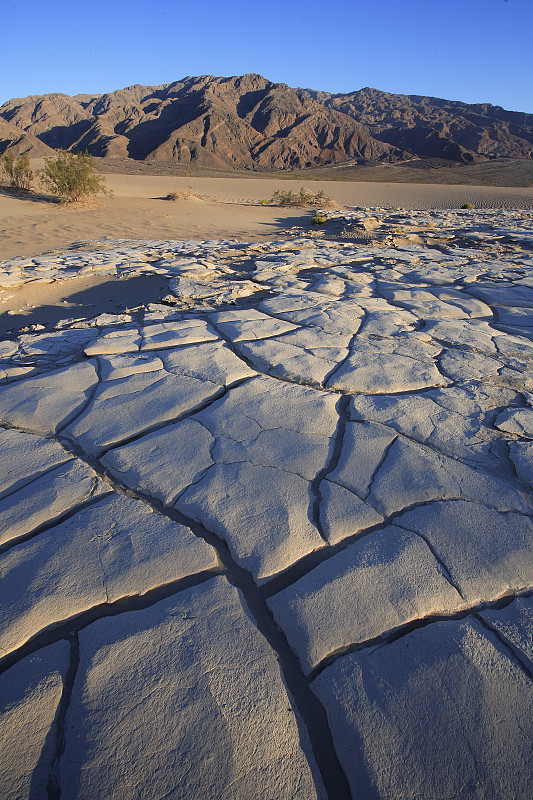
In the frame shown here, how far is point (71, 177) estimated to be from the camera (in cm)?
1012

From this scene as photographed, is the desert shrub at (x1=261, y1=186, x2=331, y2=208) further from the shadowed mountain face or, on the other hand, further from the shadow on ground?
the shadowed mountain face

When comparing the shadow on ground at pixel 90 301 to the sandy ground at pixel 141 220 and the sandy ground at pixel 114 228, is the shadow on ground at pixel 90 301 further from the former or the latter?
the sandy ground at pixel 141 220

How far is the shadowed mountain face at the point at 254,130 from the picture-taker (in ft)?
141

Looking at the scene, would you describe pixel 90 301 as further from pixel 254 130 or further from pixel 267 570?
pixel 254 130

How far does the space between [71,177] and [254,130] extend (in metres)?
48.8

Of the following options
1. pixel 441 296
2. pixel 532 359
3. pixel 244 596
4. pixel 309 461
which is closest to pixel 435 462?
pixel 309 461

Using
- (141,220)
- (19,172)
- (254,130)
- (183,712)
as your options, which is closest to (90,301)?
(183,712)

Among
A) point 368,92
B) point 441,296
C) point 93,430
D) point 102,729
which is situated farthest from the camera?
point 368,92

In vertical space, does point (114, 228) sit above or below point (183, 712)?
above

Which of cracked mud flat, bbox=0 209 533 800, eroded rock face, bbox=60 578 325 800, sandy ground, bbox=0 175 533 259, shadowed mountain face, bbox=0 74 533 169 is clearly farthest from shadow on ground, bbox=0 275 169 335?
→ shadowed mountain face, bbox=0 74 533 169

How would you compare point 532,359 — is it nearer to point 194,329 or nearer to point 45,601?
point 194,329

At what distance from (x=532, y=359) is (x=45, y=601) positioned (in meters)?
2.67

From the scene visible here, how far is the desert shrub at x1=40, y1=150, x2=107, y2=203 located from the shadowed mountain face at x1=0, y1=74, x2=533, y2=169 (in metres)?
34.2

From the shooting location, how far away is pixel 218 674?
3.28 feet
